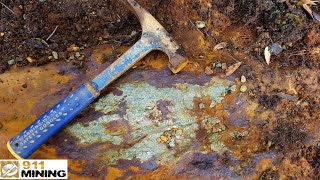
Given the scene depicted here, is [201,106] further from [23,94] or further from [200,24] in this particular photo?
[23,94]

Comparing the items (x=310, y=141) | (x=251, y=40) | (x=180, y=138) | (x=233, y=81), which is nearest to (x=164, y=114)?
(x=180, y=138)

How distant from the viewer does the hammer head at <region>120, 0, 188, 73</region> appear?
2424mm

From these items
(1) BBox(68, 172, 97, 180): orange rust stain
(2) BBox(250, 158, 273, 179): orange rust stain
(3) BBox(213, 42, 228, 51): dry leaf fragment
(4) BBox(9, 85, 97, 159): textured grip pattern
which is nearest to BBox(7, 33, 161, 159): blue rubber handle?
(4) BBox(9, 85, 97, 159): textured grip pattern

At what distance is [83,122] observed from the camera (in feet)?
7.97

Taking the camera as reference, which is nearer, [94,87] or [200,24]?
[94,87]

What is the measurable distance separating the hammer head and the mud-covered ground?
0.12 metres

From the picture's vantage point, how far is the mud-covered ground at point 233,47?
8.06ft

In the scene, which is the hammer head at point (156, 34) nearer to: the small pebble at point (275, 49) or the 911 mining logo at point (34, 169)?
the small pebble at point (275, 49)

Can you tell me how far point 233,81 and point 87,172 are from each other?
1.07 metres

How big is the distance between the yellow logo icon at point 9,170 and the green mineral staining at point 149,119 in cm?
42

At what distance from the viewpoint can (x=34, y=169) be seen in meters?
2.43

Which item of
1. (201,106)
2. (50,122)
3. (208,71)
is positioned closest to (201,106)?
(201,106)

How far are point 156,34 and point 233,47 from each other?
52cm

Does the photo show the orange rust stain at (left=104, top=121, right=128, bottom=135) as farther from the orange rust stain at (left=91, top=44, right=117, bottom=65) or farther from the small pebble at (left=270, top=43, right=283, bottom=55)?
the small pebble at (left=270, top=43, right=283, bottom=55)
